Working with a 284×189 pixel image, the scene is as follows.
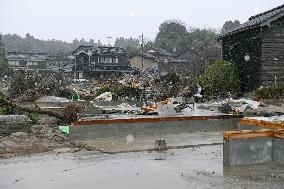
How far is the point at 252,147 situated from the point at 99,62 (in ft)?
220

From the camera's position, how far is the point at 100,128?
12117 mm

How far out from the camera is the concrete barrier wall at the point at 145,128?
11.9 meters

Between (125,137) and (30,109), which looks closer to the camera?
(125,137)

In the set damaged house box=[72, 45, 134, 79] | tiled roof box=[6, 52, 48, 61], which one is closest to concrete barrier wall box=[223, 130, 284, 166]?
damaged house box=[72, 45, 134, 79]

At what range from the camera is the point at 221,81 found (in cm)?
2430

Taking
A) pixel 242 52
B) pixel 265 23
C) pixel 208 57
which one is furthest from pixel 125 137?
pixel 208 57

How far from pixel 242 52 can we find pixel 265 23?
316 cm

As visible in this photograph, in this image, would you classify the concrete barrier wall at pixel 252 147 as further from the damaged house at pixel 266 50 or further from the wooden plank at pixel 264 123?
the damaged house at pixel 266 50

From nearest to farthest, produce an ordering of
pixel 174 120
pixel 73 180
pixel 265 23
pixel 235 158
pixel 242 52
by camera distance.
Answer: pixel 73 180, pixel 235 158, pixel 174 120, pixel 265 23, pixel 242 52

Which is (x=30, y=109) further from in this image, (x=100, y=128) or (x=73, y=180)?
(x=73, y=180)

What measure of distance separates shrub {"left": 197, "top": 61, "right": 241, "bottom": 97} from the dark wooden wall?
1940mm

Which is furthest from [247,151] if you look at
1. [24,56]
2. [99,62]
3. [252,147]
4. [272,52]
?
[24,56]

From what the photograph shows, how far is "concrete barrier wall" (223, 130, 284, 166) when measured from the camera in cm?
841

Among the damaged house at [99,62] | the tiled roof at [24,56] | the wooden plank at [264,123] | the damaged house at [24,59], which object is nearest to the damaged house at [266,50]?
the wooden plank at [264,123]
